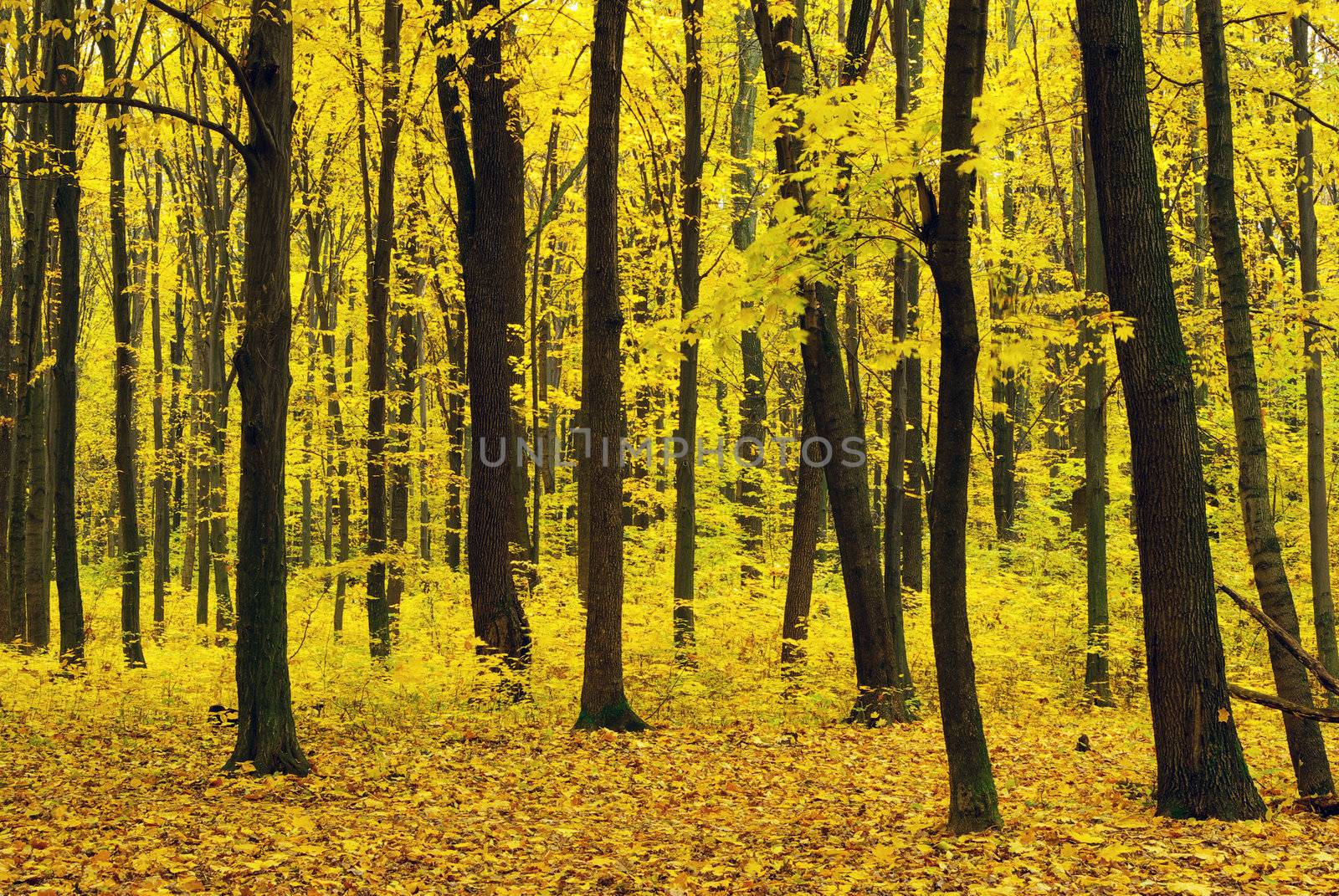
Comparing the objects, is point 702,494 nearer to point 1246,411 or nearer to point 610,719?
point 610,719

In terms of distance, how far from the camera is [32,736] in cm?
893

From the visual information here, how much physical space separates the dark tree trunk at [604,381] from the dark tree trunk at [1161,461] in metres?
4.33

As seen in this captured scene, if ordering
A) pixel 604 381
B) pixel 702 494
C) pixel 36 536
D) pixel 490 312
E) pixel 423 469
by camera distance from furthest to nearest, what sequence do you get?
pixel 702 494
pixel 423 469
pixel 36 536
pixel 490 312
pixel 604 381

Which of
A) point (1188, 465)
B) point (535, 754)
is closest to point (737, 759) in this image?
point (535, 754)

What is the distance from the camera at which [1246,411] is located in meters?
7.21

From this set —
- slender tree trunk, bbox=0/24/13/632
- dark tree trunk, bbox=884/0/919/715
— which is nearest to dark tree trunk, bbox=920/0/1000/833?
dark tree trunk, bbox=884/0/919/715

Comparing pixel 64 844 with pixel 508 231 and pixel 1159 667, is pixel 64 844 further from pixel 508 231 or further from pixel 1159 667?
pixel 508 231

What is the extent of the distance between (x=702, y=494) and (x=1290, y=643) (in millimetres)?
16571

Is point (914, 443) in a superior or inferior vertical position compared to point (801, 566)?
superior

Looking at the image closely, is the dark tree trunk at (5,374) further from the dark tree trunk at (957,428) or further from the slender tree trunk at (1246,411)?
the slender tree trunk at (1246,411)

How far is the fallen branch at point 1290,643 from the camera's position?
6199 mm

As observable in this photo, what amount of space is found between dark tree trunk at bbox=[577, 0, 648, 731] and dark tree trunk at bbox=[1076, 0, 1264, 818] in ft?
14.2

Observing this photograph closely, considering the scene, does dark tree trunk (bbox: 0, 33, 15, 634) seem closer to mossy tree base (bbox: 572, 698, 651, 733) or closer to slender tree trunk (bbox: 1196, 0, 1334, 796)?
mossy tree base (bbox: 572, 698, 651, 733)

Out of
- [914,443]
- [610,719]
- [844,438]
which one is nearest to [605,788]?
[610,719]
